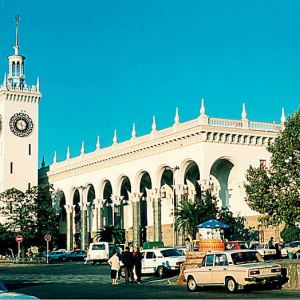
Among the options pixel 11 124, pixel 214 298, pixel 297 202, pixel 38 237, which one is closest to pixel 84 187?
pixel 38 237

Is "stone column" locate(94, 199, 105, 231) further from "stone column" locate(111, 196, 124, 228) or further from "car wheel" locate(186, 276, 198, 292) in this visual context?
"car wheel" locate(186, 276, 198, 292)

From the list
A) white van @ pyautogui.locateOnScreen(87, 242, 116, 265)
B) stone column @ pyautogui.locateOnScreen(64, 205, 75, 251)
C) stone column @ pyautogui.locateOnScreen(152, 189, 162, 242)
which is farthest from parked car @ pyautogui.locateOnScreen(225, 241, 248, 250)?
stone column @ pyautogui.locateOnScreen(64, 205, 75, 251)

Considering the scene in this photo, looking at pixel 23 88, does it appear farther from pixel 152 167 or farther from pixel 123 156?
pixel 152 167

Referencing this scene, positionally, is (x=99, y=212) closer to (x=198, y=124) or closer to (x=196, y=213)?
(x=198, y=124)

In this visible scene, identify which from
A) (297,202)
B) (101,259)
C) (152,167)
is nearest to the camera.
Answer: (297,202)

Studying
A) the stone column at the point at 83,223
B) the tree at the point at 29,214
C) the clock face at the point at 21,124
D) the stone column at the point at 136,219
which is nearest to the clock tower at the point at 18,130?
the clock face at the point at 21,124

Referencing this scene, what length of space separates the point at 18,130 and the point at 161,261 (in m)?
50.3

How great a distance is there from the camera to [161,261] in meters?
29.3

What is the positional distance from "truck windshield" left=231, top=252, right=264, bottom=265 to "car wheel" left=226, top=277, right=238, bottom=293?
623 millimetres

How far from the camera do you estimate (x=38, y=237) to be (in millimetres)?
68250

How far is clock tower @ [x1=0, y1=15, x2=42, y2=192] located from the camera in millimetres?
74938

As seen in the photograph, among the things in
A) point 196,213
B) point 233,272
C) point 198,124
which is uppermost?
point 198,124

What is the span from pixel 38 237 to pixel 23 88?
20137 millimetres

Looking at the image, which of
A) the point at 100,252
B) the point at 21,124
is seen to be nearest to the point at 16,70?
the point at 21,124
